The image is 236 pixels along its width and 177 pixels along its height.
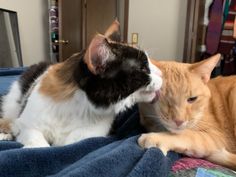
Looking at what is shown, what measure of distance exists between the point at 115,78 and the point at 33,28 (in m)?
2.80

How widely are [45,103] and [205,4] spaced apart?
123 inches

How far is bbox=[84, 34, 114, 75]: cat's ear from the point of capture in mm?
770

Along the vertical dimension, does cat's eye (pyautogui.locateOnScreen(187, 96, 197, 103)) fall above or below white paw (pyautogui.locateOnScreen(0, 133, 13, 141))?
above

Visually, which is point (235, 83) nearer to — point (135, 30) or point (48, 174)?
point (48, 174)

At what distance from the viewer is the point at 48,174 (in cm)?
69

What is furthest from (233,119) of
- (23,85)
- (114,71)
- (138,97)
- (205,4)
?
(205,4)

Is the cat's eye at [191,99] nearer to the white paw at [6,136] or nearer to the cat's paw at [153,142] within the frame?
the cat's paw at [153,142]

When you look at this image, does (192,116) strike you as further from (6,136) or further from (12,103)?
(12,103)

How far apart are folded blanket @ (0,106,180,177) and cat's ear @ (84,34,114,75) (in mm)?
210

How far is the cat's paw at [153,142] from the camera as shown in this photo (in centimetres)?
80

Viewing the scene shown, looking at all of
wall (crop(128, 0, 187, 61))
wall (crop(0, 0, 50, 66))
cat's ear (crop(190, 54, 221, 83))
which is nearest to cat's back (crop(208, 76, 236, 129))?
cat's ear (crop(190, 54, 221, 83))

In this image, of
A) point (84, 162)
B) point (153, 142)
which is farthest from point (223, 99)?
point (84, 162)

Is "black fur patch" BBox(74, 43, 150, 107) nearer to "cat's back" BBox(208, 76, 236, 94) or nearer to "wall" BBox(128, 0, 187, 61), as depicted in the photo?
"cat's back" BBox(208, 76, 236, 94)

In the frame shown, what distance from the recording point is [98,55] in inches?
31.9
